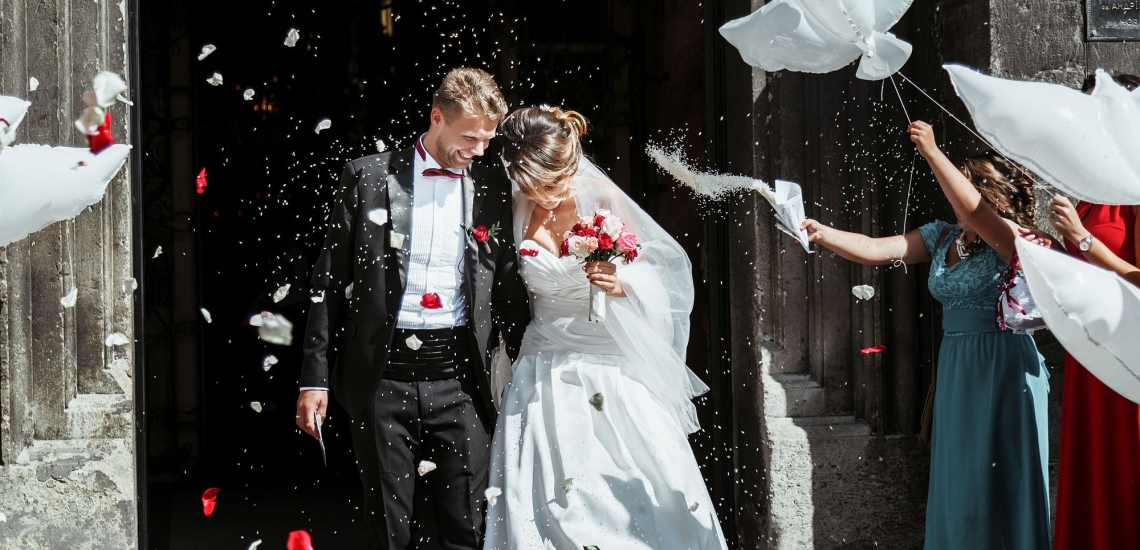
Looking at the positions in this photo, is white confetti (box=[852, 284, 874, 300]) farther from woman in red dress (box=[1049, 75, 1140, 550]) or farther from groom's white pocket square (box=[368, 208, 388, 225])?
groom's white pocket square (box=[368, 208, 388, 225])

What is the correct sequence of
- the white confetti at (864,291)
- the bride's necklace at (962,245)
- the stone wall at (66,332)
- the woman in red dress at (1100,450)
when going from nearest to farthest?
the woman in red dress at (1100,450) < the bride's necklace at (962,245) < the stone wall at (66,332) < the white confetti at (864,291)

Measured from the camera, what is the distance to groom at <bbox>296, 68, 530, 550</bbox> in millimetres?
3500

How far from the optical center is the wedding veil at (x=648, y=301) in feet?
12.4

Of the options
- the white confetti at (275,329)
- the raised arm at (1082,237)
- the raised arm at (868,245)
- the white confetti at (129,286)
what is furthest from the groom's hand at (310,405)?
the raised arm at (1082,237)

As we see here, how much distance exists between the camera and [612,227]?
11.8ft

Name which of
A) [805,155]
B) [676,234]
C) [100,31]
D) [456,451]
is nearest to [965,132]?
[805,155]

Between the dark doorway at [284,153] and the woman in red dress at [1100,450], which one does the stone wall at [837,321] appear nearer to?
the dark doorway at [284,153]

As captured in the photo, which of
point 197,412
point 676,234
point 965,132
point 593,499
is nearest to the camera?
point 593,499

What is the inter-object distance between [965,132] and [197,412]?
4.66 m

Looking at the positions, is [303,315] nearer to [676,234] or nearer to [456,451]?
[676,234]

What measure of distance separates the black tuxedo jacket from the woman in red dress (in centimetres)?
193

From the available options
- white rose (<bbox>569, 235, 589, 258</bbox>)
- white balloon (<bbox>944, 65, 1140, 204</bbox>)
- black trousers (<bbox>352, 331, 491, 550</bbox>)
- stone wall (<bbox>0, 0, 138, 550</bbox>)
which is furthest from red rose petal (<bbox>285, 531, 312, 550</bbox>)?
white balloon (<bbox>944, 65, 1140, 204</bbox>)

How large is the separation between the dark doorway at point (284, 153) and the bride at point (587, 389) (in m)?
1.45

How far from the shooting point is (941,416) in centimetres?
384
